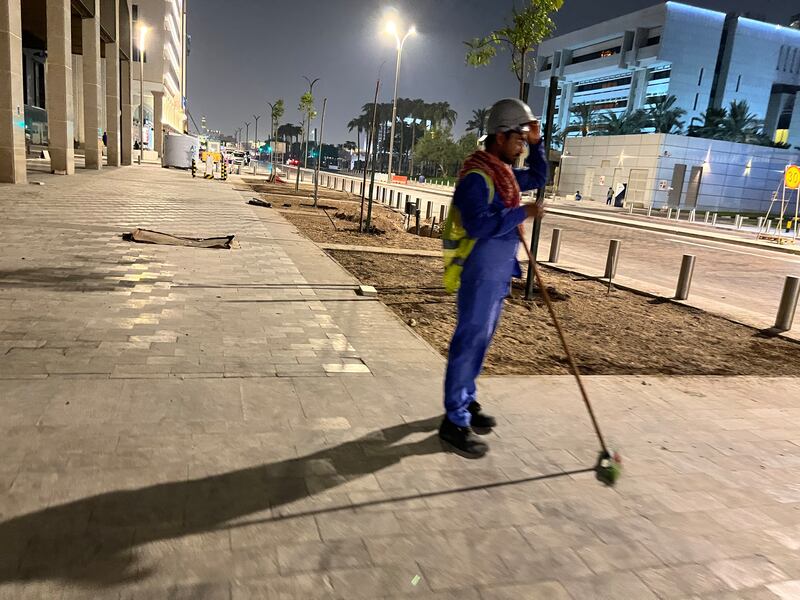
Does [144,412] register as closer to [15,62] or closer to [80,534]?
[80,534]

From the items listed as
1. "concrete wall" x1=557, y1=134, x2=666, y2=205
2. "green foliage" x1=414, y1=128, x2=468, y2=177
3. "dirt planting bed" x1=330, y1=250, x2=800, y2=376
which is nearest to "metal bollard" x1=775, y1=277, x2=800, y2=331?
"dirt planting bed" x1=330, y1=250, x2=800, y2=376

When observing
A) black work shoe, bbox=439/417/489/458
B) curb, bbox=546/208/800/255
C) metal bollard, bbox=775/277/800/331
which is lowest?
black work shoe, bbox=439/417/489/458

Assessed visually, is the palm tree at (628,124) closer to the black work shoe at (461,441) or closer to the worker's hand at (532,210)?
the worker's hand at (532,210)

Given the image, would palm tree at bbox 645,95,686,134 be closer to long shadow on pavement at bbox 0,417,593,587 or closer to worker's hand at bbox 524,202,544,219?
worker's hand at bbox 524,202,544,219

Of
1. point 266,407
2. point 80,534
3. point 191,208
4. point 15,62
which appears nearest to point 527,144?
point 266,407

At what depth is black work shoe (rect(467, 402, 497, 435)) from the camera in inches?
155

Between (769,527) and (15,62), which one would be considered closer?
(769,527)

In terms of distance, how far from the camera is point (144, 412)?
3.72 meters

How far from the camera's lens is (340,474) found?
3.22 m

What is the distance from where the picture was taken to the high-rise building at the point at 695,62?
3359 inches

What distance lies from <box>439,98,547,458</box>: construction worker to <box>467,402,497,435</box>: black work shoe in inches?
4.4

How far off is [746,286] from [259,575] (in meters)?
12.9

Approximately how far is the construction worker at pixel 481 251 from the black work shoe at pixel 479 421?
0.11 meters

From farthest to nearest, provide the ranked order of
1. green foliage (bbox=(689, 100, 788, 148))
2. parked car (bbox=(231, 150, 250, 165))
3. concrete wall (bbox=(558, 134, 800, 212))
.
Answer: green foliage (bbox=(689, 100, 788, 148)), parked car (bbox=(231, 150, 250, 165)), concrete wall (bbox=(558, 134, 800, 212))
